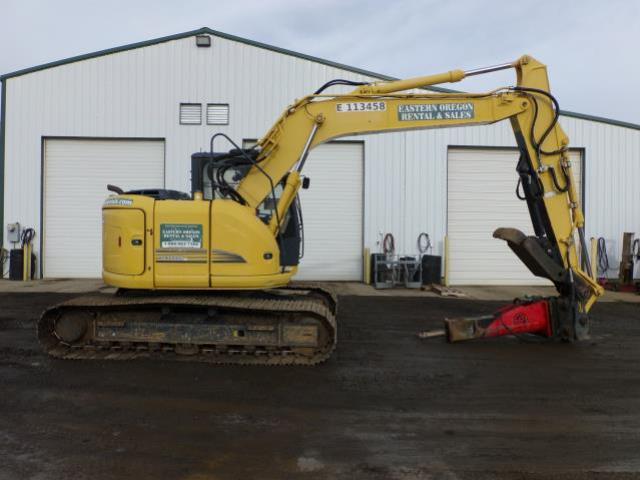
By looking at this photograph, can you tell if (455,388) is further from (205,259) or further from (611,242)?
(611,242)

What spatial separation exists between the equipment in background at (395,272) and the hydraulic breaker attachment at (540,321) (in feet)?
22.9

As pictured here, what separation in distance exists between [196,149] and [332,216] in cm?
469

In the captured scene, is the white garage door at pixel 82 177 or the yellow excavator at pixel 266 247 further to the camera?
the white garage door at pixel 82 177

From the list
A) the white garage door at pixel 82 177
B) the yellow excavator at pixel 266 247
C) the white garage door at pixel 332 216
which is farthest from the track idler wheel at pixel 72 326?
the white garage door at pixel 82 177

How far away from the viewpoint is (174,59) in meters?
15.4

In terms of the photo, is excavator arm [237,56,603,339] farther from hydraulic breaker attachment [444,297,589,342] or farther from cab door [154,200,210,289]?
cab door [154,200,210,289]

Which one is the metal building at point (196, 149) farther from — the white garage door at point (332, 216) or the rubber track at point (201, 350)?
the rubber track at point (201, 350)

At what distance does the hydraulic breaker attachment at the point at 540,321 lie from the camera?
23.3 feet

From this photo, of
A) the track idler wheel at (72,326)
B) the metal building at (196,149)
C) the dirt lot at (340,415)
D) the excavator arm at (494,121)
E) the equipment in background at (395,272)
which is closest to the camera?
the dirt lot at (340,415)

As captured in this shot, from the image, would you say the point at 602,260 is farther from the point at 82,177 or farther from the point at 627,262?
the point at 82,177

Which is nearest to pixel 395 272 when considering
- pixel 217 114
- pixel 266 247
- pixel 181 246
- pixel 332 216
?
pixel 332 216

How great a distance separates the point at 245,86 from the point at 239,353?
1092 centimetres

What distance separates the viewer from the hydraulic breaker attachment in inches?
280

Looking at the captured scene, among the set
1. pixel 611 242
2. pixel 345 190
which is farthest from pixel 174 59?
pixel 611 242
